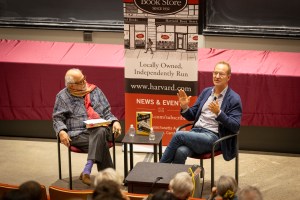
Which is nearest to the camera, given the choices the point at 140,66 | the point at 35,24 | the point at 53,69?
the point at 140,66

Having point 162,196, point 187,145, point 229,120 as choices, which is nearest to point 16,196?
point 162,196

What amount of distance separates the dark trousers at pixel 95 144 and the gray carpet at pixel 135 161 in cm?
38

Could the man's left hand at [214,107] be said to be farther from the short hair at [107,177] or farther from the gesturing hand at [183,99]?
the short hair at [107,177]

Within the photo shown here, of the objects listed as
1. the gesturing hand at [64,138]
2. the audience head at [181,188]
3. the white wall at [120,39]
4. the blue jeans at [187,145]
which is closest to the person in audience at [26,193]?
the audience head at [181,188]

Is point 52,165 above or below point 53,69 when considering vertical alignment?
below

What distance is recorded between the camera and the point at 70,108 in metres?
6.52

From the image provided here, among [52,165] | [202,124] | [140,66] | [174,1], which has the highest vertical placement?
[174,1]

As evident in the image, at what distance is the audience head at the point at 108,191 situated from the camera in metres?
4.27

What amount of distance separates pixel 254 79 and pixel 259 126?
548 mm

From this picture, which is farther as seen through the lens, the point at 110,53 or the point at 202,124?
the point at 110,53

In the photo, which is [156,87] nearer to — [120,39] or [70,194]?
[120,39]

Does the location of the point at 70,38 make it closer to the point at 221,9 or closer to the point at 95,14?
the point at 95,14

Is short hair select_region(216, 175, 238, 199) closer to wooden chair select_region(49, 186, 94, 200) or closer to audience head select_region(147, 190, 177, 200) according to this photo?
audience head select_region(147, 190, 177, 200)

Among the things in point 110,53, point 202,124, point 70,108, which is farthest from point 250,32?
point 70,108
